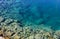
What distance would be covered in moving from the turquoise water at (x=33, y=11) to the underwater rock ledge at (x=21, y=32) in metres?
0.93

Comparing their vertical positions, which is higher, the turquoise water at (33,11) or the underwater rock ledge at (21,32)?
the turquoise water at (33,11)

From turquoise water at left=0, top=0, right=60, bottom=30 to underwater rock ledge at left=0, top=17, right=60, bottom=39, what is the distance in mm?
933

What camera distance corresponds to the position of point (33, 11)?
47.3 feet

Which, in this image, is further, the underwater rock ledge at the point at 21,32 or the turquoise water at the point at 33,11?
the turquoise water at the point at 33,11

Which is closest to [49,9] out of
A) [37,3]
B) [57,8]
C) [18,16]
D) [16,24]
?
[57,8]

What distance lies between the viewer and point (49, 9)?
14672 millimetres

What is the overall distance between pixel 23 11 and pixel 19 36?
4.47 meters

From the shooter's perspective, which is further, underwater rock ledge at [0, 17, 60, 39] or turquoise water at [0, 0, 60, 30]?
turquoise water at [0, 0, 60, 30]

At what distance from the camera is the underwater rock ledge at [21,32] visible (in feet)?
34.1

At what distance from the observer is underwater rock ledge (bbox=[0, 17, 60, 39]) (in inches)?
410

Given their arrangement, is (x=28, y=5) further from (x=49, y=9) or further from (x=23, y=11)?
(x=49, y=9)

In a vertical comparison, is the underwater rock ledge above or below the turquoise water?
below

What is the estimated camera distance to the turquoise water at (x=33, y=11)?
1261cm

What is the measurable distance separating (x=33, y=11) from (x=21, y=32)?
409 centimetres
